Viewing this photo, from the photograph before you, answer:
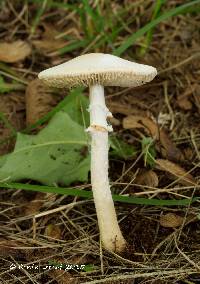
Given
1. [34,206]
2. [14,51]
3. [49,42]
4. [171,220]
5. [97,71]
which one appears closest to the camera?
[97,71]

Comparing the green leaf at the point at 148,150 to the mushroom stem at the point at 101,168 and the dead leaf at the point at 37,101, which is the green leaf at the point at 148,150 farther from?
the dead leaf at the point at 37,101

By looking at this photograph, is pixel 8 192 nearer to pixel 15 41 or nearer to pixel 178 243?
pixel 178 243

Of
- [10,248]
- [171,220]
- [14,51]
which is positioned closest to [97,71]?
[171,220]

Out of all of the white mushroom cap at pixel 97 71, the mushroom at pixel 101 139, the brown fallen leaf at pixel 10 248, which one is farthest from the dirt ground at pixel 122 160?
the white mushroom cap at pixel 97 71

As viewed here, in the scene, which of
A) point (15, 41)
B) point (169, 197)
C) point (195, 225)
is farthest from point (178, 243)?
point (15, 41)

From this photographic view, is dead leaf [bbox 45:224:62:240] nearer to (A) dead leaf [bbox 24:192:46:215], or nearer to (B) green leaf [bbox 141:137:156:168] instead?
(A) dead leaf [bbox 24:192:46:215]

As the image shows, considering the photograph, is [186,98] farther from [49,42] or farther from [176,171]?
[49,42]

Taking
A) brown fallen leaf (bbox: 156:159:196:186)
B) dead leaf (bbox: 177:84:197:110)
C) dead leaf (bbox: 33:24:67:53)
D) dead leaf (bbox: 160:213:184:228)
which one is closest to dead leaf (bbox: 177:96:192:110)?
dead leaf (bbox: 177:84:197:110)
